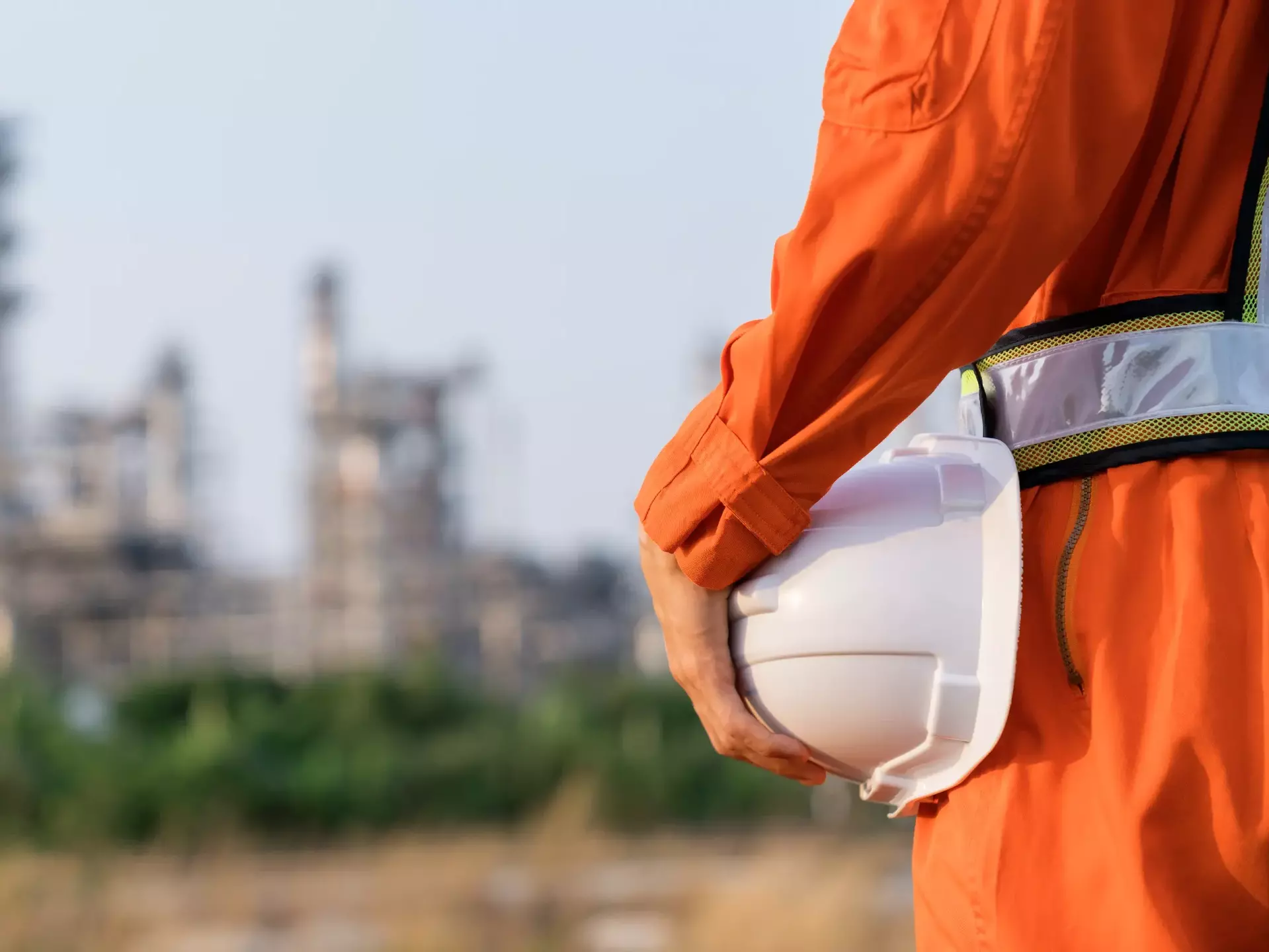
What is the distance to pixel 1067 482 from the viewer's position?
3.39 feet

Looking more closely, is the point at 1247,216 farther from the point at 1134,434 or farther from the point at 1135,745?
the point at 1135,745

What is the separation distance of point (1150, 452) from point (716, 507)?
0.28m

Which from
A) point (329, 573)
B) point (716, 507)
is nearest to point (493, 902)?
point (716, 507)

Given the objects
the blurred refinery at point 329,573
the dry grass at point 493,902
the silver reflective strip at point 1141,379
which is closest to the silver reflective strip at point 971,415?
the silver reflective strip at point 1141,379

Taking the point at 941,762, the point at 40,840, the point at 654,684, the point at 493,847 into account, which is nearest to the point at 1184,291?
the point at 941,762

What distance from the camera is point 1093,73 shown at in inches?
36.5

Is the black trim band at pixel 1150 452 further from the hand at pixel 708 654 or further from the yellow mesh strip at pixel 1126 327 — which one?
the hand at pixel 708 654

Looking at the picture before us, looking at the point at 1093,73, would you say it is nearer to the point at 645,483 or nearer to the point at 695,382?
the point at 645,483

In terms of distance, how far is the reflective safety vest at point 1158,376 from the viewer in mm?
988

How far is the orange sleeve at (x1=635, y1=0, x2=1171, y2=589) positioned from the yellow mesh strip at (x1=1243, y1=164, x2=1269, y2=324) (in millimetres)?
102

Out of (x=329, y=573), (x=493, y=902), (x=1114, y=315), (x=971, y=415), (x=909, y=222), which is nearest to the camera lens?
(x=909, y=222)

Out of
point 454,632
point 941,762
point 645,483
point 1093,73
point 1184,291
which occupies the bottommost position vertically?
point 454,632

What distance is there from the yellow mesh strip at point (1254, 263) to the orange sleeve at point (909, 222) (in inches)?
4.0

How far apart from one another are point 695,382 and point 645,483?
1703cm
